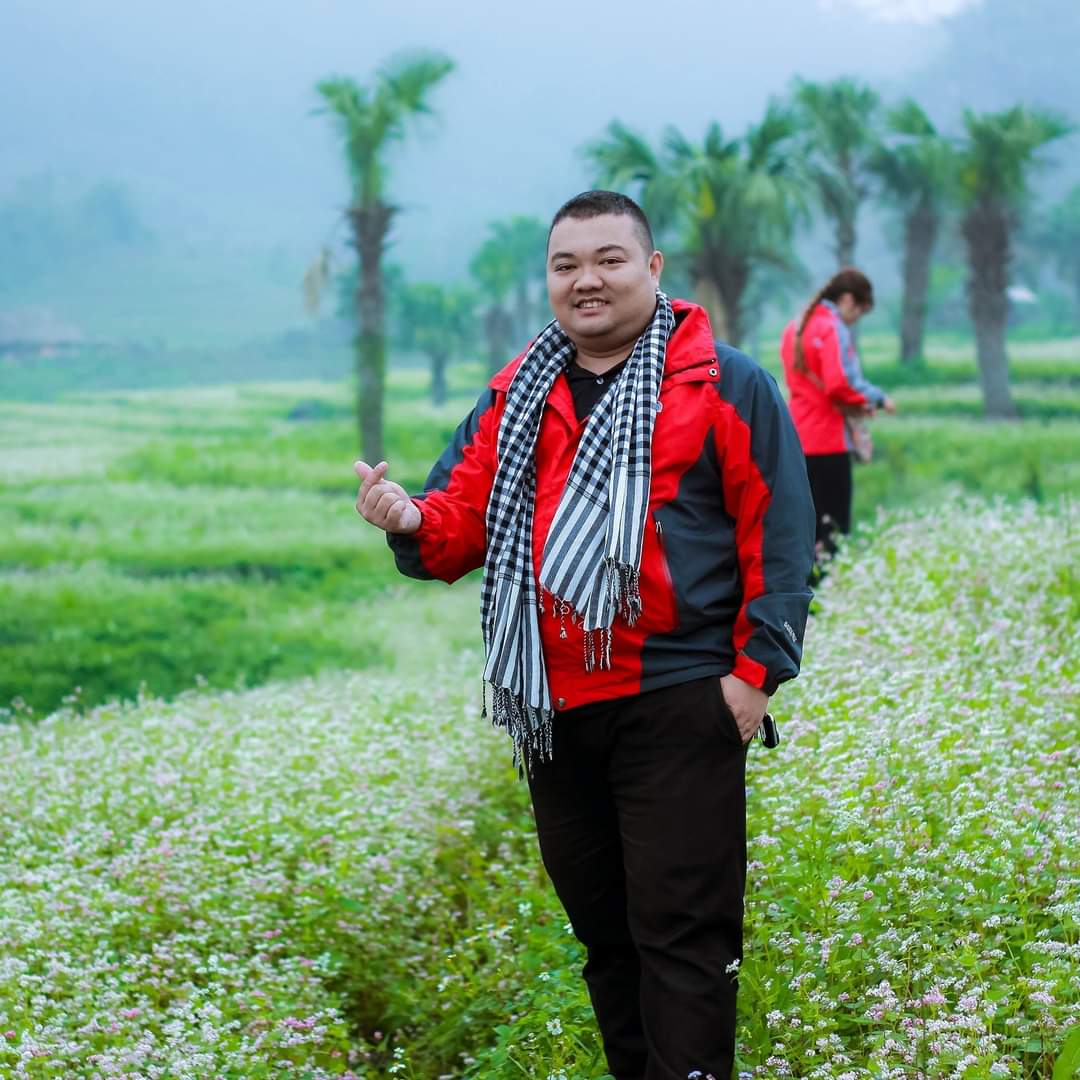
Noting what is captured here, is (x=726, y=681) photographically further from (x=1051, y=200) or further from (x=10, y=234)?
(x=1051, y=200)

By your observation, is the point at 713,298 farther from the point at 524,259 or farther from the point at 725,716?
the point at 725,716

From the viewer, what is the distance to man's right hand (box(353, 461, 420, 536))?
2678mm

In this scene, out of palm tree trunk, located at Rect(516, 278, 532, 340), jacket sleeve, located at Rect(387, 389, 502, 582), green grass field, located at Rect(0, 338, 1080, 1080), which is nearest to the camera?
jacket sleeve, located at Rect(387, 389, 502, 582)

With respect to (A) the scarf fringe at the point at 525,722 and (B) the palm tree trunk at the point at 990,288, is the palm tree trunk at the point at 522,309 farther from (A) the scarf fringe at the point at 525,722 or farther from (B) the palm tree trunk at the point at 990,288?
(A) the scarf fringe at the point at 525,722

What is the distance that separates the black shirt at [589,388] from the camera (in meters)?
2.76

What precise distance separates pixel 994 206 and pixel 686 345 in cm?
937

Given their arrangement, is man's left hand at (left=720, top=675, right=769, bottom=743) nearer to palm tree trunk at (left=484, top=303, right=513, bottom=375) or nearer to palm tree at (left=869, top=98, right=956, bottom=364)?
palm tree trunk at (left=484, top=303, right=513, bottom=375)

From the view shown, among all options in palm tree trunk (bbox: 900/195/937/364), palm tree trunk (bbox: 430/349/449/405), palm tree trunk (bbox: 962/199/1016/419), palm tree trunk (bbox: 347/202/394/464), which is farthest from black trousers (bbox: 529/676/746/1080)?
palm tree trunk (bbox: 900/195/937/364)

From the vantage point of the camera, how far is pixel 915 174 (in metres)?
11.0

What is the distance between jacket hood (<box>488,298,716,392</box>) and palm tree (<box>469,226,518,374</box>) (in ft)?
27.5

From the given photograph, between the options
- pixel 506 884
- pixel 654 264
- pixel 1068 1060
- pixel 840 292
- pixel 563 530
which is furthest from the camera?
pixel 840 292

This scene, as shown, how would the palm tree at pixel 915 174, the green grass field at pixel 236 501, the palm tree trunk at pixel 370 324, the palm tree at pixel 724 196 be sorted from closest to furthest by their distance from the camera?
the green grass field at pixel 236 501 < the palm tree trunk at pixel 370 324 < the palm tree at pixel 724 196 < the palm tree at pixel 915 174

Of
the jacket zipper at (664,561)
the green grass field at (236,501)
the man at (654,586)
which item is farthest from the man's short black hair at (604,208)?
the green grass field at (236,501)

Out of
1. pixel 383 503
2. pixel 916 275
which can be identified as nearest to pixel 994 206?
pixel 916 275
